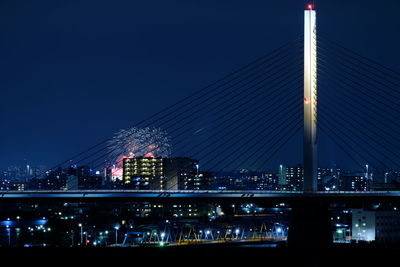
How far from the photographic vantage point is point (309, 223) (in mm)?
33219

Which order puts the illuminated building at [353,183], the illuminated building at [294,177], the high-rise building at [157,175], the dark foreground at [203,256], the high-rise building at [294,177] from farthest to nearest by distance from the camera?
the high-rise building at [294,177] < the illuminated building at [294,177] < the illuminated building at [353,183] < the high-rise building at [157,175] < the dark foreground at [203,256]

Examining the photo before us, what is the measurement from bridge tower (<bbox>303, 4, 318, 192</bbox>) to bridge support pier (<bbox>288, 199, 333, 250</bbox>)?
1.19 meters

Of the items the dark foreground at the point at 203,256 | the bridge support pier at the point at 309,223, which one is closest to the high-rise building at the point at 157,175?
the bridge support pier at the point at 309,223

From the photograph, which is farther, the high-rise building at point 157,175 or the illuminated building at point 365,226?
the high-rise building at point 157,175

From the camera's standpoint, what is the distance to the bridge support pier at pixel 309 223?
107 ft

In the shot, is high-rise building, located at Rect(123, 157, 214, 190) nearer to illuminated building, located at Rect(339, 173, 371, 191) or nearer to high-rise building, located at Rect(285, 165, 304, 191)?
illuminated building, located at Rect(339, 173, 371, 191)

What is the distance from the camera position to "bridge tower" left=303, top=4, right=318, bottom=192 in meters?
32.3

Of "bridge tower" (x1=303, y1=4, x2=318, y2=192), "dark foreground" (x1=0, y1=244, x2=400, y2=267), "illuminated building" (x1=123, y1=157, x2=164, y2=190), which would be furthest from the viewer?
"illuminated building" (x1=123, y1=157, x2=164, y2=190)

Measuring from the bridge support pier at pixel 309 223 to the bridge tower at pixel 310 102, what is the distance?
119 cm

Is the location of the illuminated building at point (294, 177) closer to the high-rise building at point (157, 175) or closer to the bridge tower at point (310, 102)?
the high-rise building at point (157, 175)

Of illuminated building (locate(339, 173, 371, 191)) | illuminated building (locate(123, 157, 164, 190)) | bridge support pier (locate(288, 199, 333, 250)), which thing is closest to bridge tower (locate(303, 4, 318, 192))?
bridge support pier (locate(288, 199, 333, 250))

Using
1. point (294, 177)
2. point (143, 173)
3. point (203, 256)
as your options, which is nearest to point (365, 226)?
point (203, 256)

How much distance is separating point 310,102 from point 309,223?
191 inches

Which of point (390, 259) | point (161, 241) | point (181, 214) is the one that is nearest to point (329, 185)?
point (181, 214)
